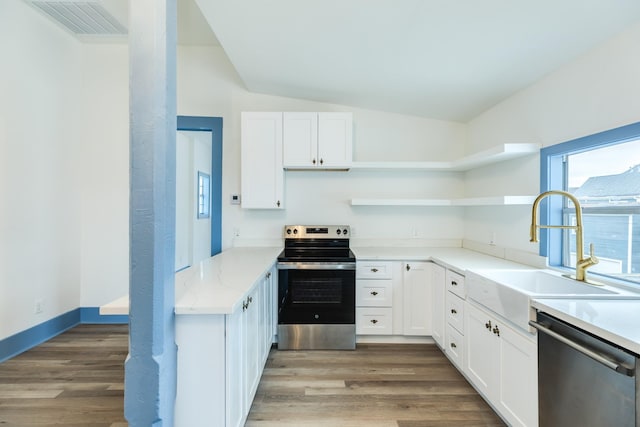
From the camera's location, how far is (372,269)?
2.78 meters

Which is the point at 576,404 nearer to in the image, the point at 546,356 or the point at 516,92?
the point at 546,356

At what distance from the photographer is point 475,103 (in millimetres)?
2803

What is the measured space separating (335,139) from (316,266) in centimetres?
132

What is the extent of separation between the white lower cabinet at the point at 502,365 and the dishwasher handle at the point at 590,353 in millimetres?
150

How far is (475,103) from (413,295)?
1.95m

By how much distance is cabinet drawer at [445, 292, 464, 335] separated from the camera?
2211 millimetres

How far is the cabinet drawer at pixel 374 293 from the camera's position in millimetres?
2773

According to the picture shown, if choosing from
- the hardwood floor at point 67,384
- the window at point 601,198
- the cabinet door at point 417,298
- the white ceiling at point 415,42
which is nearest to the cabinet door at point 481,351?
the cabinet door at point 417,298

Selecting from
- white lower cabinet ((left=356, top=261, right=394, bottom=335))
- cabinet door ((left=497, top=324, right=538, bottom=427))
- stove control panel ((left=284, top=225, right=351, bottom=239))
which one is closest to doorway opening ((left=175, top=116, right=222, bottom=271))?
stove control panel ((left=284, top=225, right=351, bottom=239))

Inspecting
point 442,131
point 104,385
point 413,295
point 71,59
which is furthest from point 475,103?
point 71,59

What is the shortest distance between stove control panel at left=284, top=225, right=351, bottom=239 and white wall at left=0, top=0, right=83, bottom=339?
2.34m

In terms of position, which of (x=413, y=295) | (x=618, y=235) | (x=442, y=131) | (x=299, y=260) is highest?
(x=442, y=131)

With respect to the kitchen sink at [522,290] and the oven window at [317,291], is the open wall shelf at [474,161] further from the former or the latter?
the oven window at [317,291]

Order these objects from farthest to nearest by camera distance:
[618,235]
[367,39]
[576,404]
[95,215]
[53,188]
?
[95,215] < [53,188] < [367,39] < [618,235] < [576,404]
